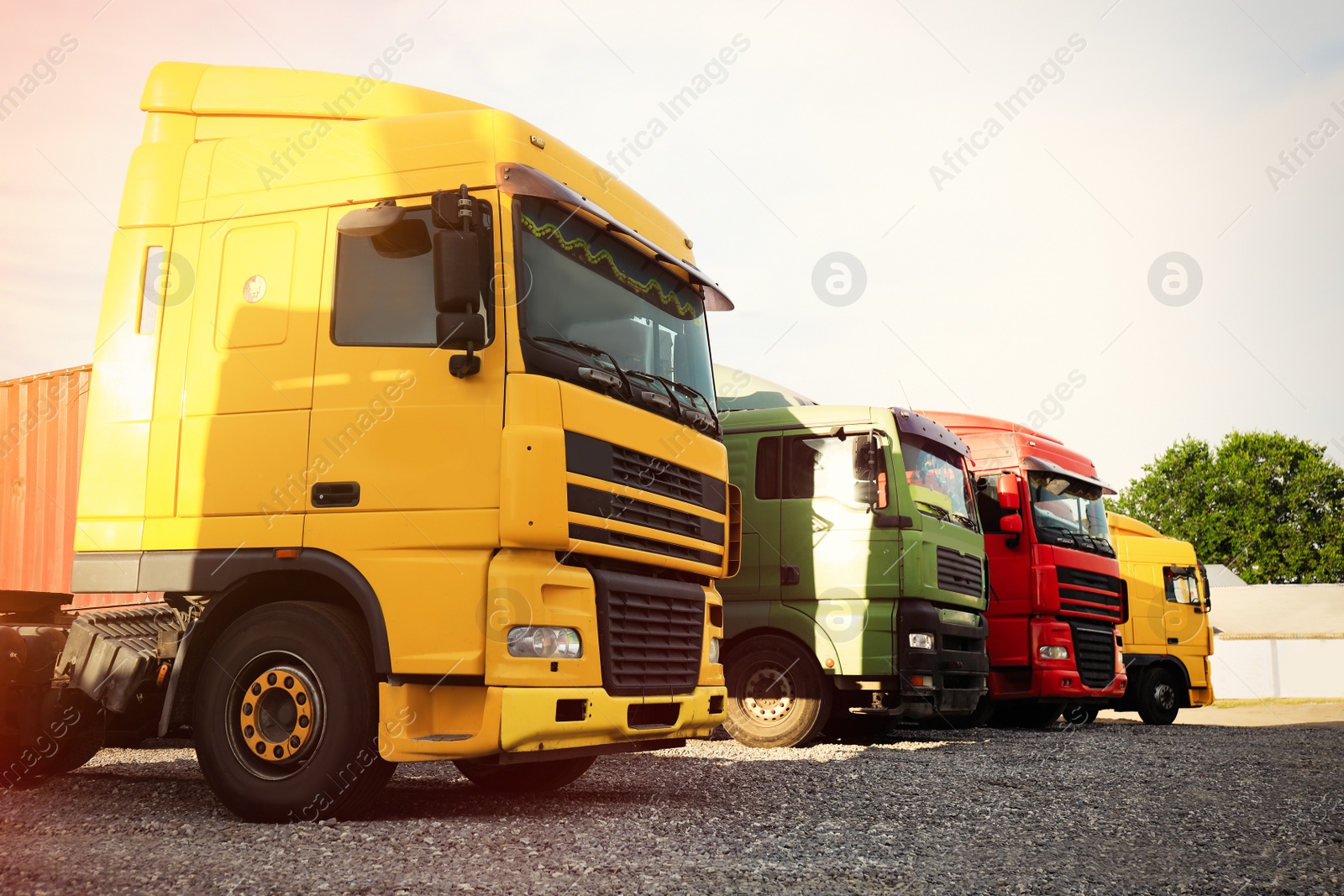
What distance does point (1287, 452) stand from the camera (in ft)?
160

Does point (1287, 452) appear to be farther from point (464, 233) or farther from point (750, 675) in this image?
point (464, 233)

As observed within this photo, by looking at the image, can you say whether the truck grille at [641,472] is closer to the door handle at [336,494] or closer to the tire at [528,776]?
the door handle at [336,494]

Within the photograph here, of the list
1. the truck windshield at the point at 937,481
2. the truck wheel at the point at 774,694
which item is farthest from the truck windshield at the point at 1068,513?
the truck wheel at the point at 774,694

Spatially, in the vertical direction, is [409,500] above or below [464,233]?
below

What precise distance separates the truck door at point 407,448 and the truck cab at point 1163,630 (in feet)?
43.6

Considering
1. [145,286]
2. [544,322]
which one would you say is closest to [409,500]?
[544,322]

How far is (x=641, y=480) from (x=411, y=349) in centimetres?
127

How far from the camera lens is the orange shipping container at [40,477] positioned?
793cm

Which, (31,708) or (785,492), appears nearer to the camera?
(31,708)

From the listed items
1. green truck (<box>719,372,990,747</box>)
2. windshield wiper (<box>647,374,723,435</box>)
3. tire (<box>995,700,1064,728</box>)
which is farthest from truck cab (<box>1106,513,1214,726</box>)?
windshield wiper (<box>647,374,723,435</box>)

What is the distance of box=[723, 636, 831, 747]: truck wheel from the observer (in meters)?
9.64

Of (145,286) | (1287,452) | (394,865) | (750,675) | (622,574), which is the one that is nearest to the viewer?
(394,865)

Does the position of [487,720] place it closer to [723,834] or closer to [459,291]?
[723,834]

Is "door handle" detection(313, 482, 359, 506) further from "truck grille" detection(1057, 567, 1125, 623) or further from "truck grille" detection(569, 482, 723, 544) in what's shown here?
"truck grille" detection(1057, 567, 1125, 623)
